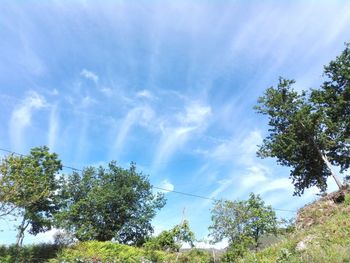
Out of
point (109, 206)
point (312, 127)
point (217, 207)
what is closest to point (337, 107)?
point (312, 127)

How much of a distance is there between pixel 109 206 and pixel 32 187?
534 inches

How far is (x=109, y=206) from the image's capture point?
36.1 meters

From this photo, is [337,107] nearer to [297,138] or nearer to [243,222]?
[297,138]

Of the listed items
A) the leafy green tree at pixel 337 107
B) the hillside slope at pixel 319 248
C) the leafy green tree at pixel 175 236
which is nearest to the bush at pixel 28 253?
the leafy green tree at pixel 175 236

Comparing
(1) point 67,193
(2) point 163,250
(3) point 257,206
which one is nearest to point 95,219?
(1) point 67,193

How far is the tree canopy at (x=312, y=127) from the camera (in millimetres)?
29844

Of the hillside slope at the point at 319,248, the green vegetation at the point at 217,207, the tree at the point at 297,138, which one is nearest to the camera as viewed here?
the hillside slope at the point at 319,248

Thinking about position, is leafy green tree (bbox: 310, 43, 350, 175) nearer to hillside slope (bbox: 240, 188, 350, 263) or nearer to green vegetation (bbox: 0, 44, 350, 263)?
green vegetation (bbox: 0, 44, 350, 263)

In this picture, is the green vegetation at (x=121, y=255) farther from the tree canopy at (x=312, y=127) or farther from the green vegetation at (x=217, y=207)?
the tree canopy at (x=312, y=127)

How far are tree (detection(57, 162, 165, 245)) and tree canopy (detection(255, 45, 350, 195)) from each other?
15073mm

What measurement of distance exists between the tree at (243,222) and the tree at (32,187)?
12.4m

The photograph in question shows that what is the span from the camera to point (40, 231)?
32.2 m

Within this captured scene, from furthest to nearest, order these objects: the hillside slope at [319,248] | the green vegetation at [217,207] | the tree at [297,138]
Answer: the tree at [297,138] → the green vegetation at [217,207] → the hillside slope at [319,248]

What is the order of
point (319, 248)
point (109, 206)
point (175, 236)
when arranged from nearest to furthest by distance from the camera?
point (319, 248)
point (175, 236)
point (109, 206)
